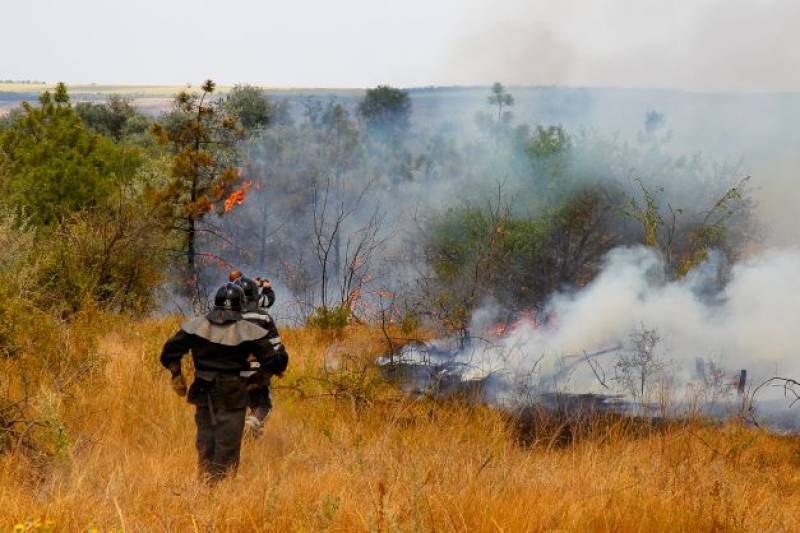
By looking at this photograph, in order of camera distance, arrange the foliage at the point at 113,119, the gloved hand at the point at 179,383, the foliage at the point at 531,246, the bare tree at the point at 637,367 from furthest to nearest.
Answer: the foliage at the point at 113,119 < the foliage at the point at 531,246 < the bare tree at the point at 637,367 < the gloved hand at the point at 179,383

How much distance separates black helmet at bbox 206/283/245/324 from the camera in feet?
15.8

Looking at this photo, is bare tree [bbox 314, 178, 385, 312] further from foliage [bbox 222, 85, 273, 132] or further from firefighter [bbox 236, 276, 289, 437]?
foliage [bbox 222, 85, 273, 132]

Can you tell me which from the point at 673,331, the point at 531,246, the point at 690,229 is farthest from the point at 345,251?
the point at 673,331

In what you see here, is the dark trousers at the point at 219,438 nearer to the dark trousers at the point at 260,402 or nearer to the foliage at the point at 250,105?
the dark trousers at the point at 260,402

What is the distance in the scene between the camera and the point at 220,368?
15.9ft

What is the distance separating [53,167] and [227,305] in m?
13.6

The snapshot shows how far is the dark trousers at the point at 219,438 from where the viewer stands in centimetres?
484

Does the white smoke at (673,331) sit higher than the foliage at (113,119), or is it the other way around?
the foliage at (113,119)

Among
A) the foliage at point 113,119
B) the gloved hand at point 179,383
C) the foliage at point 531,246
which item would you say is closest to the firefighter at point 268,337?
the gloved hand at point 179,383

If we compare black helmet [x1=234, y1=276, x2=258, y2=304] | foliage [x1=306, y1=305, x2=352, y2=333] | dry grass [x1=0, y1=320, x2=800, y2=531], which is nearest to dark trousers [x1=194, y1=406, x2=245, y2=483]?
dry grass [x1=0, y1=320, x2=800, y2=531]

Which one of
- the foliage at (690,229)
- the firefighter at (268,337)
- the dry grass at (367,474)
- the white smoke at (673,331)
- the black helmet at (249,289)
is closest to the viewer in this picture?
the dry grass at (367,474)

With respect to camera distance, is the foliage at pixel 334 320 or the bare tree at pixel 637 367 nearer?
the bare tree at pixel 637 367

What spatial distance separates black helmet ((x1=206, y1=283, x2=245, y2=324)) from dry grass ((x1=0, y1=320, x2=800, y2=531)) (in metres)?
0.93

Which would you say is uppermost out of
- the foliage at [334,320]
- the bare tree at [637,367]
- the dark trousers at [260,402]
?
the dark trousers at [260,402]
